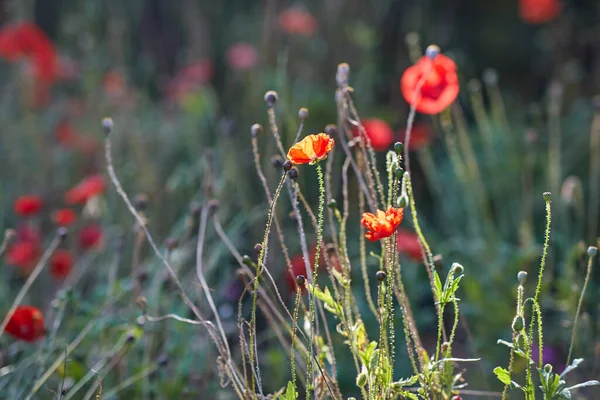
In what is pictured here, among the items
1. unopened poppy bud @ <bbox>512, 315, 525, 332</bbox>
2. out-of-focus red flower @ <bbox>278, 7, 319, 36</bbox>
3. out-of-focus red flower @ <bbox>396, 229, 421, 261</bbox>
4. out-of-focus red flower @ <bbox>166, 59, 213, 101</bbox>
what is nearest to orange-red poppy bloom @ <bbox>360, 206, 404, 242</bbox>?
unopened poppy bud @ <bbox>512, 315, 525, 332</bbox>

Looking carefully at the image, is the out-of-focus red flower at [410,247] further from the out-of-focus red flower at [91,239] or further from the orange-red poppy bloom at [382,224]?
the orange-red poppy bloom at [382,224]

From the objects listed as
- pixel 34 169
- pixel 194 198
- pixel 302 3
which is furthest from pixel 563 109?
pixel 34 169

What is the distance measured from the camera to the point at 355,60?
4.17 m

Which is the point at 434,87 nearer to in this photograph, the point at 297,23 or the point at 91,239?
the point at 91,239

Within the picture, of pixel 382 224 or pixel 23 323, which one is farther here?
pixel 23 323

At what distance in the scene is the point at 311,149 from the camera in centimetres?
131

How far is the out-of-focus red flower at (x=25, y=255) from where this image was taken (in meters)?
2.60

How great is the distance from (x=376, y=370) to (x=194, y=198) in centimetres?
190

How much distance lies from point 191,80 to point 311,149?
3140 mm

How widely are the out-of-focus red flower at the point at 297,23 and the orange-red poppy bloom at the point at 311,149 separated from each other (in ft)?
10.0

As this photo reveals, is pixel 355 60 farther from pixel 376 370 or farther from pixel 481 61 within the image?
pixel 376 370

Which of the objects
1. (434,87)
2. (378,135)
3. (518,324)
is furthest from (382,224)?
(378,135)

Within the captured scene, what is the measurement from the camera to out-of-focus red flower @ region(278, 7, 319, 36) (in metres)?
4.34

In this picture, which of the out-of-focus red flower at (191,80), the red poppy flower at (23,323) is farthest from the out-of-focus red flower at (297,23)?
the red poppy flower at (23,323)
